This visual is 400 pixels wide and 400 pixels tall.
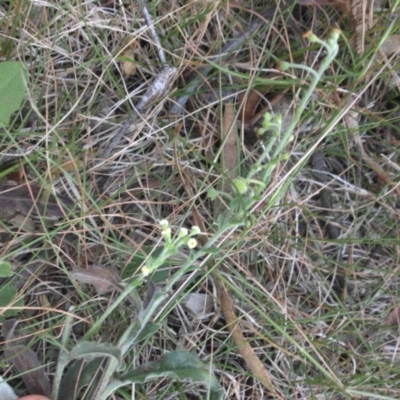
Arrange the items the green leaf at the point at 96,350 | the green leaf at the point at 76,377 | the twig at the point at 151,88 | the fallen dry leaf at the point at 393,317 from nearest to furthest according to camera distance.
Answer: the green leaf at the point at 96,350 → the green leaf at the point at 76,377 → the twig at the point at 151,88 → the fallen dry leaf at the point at 393,317

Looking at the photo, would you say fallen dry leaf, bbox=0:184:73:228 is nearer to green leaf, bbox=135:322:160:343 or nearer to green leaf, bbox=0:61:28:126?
green leaf, bbox=0:61:28:126

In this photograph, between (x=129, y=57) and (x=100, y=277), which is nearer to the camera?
(x=100, y=277)

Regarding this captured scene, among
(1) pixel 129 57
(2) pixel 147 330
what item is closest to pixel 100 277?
(2) pixel 147 330

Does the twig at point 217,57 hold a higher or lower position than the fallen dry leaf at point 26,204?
higher

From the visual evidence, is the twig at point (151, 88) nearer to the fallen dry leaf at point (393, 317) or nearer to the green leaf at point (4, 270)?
the green leaf at point (4, 270)

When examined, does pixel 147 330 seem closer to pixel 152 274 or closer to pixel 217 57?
pixel 152 274

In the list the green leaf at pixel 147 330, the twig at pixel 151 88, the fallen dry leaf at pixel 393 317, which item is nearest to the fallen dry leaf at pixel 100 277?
the green leaf at pixel 147 330
